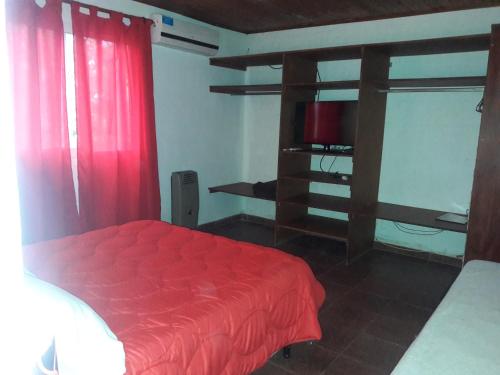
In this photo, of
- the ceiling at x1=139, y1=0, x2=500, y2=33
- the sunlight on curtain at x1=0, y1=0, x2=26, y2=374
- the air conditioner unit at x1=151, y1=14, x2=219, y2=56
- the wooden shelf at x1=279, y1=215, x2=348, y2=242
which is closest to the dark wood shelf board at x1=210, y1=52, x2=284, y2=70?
the air conditioner unit at x1=151, y1=14, x2=219, y2=56

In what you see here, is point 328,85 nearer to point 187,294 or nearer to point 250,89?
point 250,89

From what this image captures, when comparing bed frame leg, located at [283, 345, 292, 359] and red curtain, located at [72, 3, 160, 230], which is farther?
red curtain, located at [72, 3, 160, 230]

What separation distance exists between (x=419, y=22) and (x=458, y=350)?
10.6 ft

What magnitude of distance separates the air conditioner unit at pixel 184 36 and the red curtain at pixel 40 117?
2.96 ft

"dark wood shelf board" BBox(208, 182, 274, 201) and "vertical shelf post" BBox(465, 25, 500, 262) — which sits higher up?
"vertical shelf post" BBox(465, 25, 500, 262)

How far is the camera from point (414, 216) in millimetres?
3416

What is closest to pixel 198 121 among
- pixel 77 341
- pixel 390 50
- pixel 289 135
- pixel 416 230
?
pixel 289 135

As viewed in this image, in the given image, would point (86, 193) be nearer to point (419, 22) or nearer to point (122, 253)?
point (122, 253)

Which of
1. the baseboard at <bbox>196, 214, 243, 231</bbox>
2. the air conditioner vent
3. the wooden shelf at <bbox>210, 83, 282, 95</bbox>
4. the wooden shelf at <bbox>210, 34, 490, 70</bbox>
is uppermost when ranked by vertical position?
the wooden shelf at <bbox>210, 34, 490, 70</bbox>

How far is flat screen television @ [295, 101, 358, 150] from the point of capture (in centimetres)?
376

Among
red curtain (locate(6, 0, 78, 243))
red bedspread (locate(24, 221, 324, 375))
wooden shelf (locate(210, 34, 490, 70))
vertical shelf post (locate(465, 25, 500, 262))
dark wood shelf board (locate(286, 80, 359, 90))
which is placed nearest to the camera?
red bedspread (locate(24, 221, 324, 375))

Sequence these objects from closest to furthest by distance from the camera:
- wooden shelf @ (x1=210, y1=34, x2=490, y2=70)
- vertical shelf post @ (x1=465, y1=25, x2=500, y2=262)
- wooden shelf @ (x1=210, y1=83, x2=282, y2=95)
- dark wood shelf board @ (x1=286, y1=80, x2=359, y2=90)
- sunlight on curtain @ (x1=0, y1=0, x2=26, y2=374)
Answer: sunlight on curtain @ (x1=0, y1=0, x2=26, y2=374) < vertical shelf post @ (x1=465, y1=25, x2=500, y2=262) < wooden shelf @ (x1=210, y1=34, x2=490, y2=70) < dark wood shelf board @ (x1=286, y1=80, x2=359, y2=90) < wooden shelf @ (x1=210, y1=83, x2=282, y2=95)

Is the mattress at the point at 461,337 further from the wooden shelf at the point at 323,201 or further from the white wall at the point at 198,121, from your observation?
the white wall at the point at 198,121

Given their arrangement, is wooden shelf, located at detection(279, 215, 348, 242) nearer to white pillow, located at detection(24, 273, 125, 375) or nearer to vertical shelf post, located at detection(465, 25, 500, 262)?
vertical shelf post, located at detection(465, 25, 500, 262)
